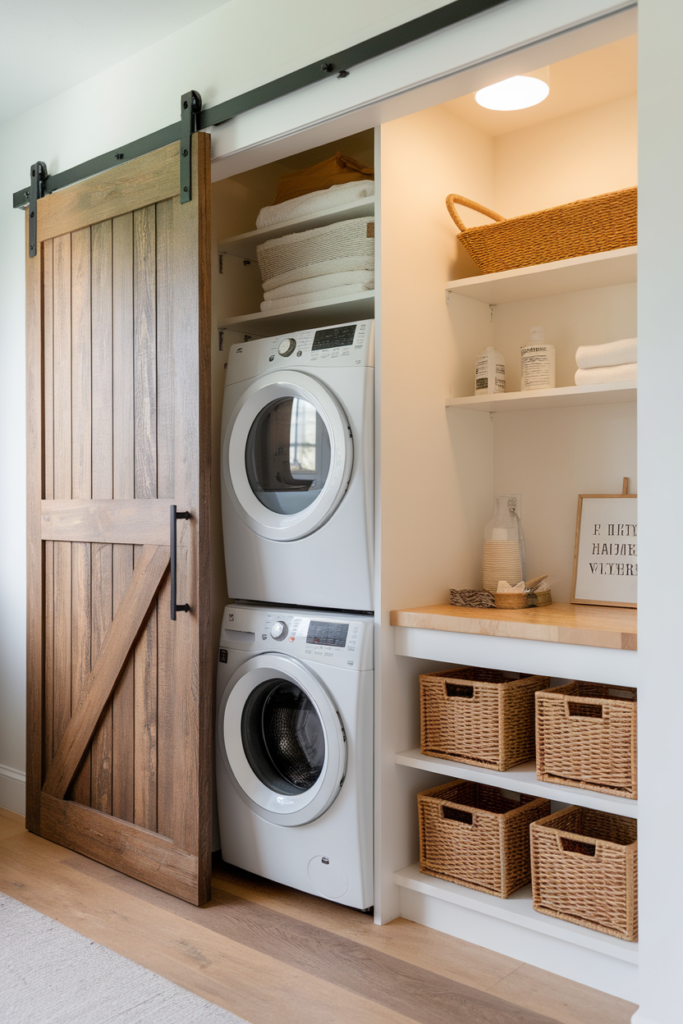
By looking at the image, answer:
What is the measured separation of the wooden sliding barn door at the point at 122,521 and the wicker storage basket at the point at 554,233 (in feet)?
2.66

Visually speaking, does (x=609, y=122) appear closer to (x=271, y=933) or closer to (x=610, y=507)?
(x=610, y=507)

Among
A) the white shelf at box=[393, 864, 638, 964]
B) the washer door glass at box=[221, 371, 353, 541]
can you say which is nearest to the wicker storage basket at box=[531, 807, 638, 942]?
the white shelf at box=[393, 864, 638, 964]

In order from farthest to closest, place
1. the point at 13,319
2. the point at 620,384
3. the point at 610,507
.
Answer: the point at 13,319
the point at 610,507
the point at 620,384

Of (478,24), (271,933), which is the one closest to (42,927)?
(271,933)

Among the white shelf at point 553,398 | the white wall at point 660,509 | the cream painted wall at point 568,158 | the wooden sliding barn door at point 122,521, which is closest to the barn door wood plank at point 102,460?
the wooden sliding barn door at point 122,521

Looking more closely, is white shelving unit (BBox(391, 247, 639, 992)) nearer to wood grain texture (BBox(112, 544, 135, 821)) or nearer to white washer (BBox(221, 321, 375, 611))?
white washer (BBox(221, 321, 375, 611))

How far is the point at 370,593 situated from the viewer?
2.33 metres

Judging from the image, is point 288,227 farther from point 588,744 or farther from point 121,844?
point 121,844

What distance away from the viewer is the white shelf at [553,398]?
2281mm

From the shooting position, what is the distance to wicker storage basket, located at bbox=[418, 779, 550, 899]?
219 cm

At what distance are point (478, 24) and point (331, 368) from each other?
91 cm

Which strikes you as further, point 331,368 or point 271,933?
Answer: point 331,368

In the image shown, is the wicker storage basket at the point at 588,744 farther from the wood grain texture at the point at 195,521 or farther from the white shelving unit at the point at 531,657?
the wood grain texture at the point at 195,521

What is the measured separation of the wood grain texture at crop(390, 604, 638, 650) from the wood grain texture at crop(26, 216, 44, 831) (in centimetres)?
138
